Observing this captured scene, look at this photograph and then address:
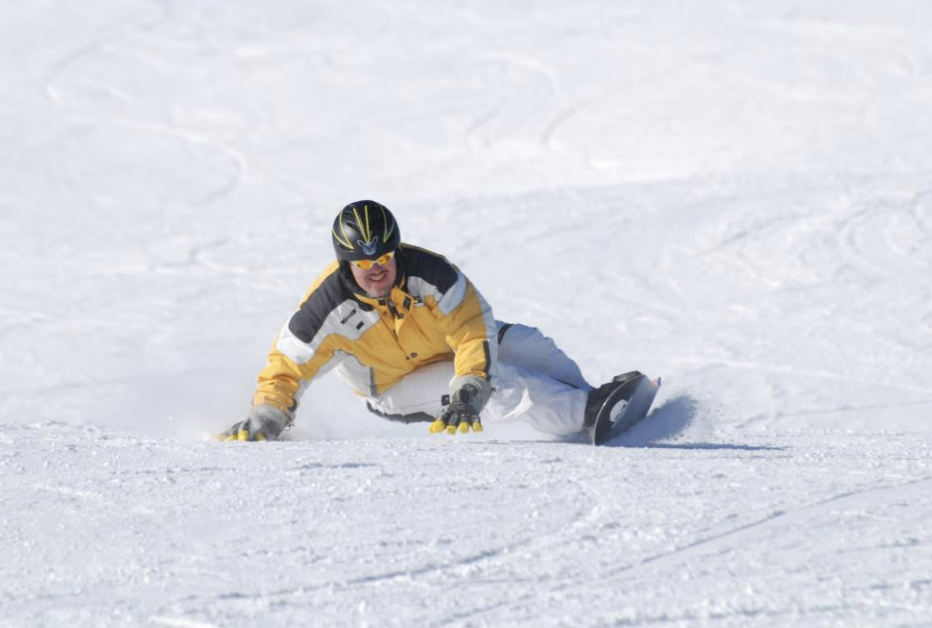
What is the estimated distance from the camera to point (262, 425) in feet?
18.5

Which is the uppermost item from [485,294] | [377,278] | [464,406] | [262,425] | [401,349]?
[485,294]

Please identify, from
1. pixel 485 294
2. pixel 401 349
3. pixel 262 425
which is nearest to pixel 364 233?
pixel 401 349

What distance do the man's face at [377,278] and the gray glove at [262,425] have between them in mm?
703

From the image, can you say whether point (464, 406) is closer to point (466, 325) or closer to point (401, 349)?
point (466, 325)

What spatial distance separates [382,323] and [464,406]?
783mm

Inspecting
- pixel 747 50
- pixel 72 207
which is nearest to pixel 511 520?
pixel 72 207

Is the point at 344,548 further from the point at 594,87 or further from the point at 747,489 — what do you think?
the point at 594,87

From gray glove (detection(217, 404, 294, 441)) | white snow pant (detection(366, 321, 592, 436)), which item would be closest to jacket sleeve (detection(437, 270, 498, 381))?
white snow pant (detection(366, 321, 592, 436))

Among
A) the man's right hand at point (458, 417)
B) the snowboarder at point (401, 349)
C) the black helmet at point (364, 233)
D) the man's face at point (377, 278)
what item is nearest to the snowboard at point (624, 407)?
the snowboarder at point (401, 349)

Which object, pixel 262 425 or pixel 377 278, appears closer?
pixel 377 278

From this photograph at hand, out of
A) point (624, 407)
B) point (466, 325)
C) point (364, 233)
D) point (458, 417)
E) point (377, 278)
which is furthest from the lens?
point (624, 407)

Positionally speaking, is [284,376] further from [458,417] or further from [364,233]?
[458,417]

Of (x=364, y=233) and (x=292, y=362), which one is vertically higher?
Result: (x=364, y=233)

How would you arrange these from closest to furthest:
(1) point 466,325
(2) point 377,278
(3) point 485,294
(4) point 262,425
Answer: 1. (2) point 377,278
2. (4) point 262,425
3. (1) point 466,325
4. (3) point 485,294
